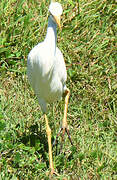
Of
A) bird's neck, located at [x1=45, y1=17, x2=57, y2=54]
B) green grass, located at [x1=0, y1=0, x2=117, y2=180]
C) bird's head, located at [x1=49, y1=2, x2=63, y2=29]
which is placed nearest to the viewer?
bird's head, located at [x1=49, y1=2, x2=63, y2=29]

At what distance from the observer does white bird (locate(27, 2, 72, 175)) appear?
3744 mm

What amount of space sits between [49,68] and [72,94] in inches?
49.5

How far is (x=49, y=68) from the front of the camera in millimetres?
3906

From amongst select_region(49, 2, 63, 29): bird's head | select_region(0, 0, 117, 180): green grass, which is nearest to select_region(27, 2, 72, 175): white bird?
select_region(49, 2, 63, 29): bird's head

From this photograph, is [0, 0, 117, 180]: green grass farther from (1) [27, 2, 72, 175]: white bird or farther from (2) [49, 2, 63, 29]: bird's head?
(2) [49, 2, 63, 29]: bird's head

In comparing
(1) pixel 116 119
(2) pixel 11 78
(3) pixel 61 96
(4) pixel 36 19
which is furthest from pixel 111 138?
(4) pixel 36 19

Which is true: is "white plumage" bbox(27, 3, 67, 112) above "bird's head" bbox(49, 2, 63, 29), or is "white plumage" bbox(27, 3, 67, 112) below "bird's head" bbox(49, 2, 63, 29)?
below

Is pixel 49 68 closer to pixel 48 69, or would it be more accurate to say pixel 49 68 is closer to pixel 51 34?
pixel 48 69

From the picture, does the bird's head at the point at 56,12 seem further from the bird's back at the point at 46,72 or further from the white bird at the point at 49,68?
the bird's back at the point at 46,72

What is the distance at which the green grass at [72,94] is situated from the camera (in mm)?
4121

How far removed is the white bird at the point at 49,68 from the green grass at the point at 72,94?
0.76 ft

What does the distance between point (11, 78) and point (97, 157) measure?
1478 millimetres

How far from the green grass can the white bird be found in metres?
0.23

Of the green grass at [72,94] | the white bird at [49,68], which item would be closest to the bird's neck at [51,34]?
the white bird at [49,68]
